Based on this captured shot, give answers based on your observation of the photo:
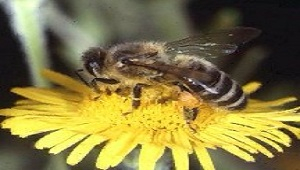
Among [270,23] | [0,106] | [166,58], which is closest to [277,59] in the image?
[270,23]

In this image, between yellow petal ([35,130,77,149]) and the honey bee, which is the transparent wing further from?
yellow petal ([35,130,77,149])

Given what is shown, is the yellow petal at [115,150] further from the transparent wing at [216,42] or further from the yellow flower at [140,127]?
the transparent wing at [216,42]

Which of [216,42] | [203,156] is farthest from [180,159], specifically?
[216,42]

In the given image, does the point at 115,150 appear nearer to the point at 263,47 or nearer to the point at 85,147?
the point at 85,147

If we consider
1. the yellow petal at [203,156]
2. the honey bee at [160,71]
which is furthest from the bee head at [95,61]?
the yellow petal at [203,156]

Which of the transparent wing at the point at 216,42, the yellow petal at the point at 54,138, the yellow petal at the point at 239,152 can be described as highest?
the transparent wing at the point at 216,42

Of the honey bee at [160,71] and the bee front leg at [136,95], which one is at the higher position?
the honey bee at [160,71]
